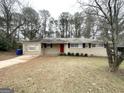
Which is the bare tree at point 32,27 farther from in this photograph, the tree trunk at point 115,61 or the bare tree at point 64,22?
the tree trunk at point 115,61

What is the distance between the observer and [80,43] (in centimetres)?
2644

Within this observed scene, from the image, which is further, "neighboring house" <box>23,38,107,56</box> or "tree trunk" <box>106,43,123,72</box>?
"neighboring house" <box>23,38,107,56</box>

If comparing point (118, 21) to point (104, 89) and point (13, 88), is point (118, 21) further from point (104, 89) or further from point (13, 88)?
point (13, 88)

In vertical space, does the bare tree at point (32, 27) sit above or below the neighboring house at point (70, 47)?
above

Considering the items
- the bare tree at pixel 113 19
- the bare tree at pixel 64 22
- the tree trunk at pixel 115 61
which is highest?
the bare tree at pixel 64 22

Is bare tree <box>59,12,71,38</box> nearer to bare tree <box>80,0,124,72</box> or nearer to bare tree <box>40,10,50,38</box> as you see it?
bare tree <box>40,10,50,38</box>

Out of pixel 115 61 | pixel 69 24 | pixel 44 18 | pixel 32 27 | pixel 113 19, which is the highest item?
pixel 44 18

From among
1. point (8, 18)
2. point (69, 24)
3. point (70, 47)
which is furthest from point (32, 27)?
point (70, 47)

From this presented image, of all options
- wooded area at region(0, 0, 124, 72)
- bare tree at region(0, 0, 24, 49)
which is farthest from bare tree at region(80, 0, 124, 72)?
bare tree at region(0, 0, 24, 49)

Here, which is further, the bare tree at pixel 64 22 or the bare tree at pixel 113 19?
→ the bare tree at pixel 64 22

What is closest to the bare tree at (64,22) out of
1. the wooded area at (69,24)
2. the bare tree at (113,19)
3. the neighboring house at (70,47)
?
the wooded area at (69,24)

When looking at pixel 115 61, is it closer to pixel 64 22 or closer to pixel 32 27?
pixel 32 27

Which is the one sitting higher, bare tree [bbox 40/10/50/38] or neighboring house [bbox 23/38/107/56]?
bare tree [bbox 40/10/50/38]

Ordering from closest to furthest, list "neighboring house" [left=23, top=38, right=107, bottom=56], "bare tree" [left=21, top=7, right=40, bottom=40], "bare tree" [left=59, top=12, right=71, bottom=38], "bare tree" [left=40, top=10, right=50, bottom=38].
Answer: "neighboring house" [left=23, top=38, right=107, bottom=56], "bare tree" [left=21, top=7, right=40, bottom=40], "bare tree" [left=40, top=10, right=50, bottom=38], "bare tree" [left=59, top=12, right=71, bottom=38]
